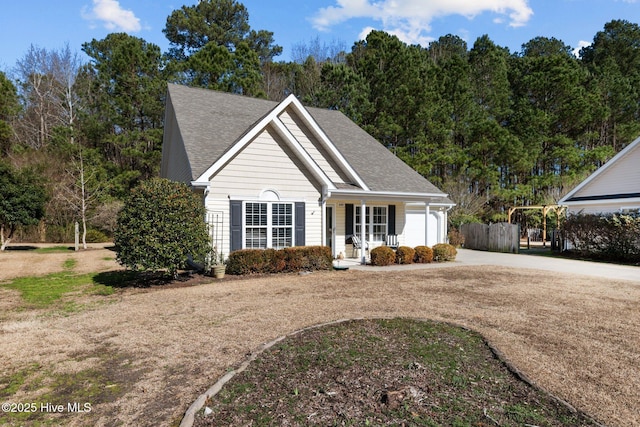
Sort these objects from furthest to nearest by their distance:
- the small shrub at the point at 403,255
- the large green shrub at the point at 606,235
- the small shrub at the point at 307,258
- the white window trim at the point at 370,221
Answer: the white window trim at the point at 370,221 < the large green shrub at the point at 606,235 < the small shrub at the point at 403,255 < the small shrub at the point at 307,258

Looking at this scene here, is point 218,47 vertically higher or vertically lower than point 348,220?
higher

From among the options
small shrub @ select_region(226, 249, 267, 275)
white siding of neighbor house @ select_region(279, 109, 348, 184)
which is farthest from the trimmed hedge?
white siding of neighbor house @ select_region(279, 109, 348, 184)

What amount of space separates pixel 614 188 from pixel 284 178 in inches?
665

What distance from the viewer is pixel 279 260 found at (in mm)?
11875

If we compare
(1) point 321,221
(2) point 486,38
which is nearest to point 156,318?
(1) point 321,221

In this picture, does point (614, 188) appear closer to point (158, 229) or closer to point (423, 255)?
point (423, 255)

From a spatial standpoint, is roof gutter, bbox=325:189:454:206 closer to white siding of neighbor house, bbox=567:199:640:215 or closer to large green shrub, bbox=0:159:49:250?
white siding of neighbor house, bbox=567:199:640:215

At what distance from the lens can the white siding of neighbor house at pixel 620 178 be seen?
1786cm

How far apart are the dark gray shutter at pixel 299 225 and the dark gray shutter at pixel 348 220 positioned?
9.18ft

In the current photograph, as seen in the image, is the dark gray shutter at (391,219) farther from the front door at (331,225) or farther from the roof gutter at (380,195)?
the front door at (331,225)

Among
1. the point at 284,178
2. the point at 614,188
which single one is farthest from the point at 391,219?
the point at 614,188

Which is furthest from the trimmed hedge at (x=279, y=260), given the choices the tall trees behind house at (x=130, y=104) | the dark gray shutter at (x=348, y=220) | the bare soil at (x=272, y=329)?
the tall trees behind house at (x=130, y=104)

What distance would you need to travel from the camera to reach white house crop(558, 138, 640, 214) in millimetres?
17453

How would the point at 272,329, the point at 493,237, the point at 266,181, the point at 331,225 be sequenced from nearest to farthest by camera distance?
the point at 272,329, the point at 266,181, the point at 331,225, the point at 493,237
